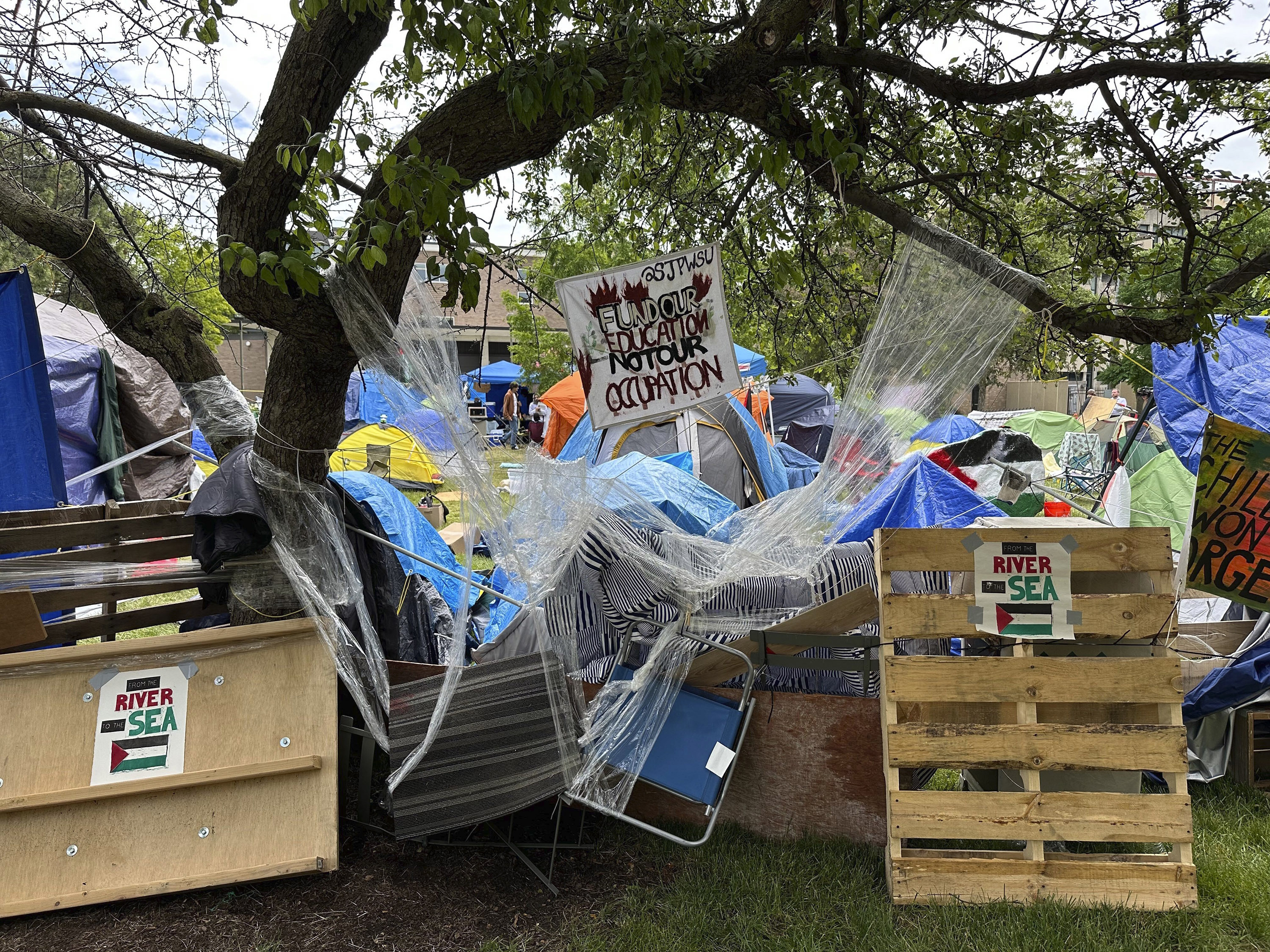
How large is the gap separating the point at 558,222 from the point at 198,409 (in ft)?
6.13

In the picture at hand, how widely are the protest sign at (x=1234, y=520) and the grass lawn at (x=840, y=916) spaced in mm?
1030

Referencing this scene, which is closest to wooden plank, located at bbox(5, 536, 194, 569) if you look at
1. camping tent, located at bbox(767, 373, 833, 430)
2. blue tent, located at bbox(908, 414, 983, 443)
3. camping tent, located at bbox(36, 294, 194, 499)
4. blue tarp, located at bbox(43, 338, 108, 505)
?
blue tarp, located at bbox(43, 338, 108, 505)

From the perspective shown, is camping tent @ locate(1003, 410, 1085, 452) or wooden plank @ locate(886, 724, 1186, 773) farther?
camping tent @ locate(1003, 410, 1085, 452)

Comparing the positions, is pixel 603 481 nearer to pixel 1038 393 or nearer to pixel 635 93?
pixel 635 93

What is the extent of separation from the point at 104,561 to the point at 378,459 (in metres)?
8.28

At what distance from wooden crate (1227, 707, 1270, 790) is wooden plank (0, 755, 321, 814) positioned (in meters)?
3.99

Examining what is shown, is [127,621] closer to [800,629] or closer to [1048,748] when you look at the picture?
[800,629]

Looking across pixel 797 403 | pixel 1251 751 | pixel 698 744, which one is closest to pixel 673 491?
pixel 698 744

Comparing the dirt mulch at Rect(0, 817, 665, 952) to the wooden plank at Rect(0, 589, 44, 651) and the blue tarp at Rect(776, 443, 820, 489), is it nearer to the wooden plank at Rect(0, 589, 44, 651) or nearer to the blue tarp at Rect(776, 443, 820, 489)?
the wooden plank at Rect(0, 589, 44, 651)

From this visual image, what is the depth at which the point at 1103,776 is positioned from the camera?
3.36 metres

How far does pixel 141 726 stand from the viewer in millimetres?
3221

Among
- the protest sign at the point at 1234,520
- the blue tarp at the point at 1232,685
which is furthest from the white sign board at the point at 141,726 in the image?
the blue tarp at the point at 1232,685

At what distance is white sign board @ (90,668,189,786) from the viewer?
3.15 meters

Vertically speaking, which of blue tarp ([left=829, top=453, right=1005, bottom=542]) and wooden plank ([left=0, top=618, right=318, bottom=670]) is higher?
blue tarp ([left=829, top=453, right=1005, bottom=542])
